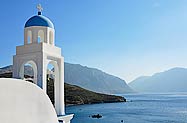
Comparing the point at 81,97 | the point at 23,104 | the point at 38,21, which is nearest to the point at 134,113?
the point at 81,97

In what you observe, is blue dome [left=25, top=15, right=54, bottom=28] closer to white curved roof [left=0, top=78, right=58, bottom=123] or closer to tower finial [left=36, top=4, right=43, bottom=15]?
tower finial [left=36, top=4, right=43, bottom=15]

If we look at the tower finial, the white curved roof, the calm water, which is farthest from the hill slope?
the white curved roof

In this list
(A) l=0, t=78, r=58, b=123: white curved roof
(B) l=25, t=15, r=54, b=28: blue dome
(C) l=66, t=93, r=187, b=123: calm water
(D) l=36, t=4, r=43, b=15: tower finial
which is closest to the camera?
(A) l=0, t=78, r=58, b=123: white curved roof

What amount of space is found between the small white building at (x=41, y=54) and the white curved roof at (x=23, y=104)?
1575mm

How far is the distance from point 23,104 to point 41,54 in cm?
255

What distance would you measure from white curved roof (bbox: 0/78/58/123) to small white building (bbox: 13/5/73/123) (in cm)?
157

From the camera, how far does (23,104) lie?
5117 millimetres

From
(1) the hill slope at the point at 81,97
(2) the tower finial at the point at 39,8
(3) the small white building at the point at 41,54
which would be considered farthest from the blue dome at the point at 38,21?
(1) the hill slope at the point at 81,97

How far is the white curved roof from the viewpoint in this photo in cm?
→ 459

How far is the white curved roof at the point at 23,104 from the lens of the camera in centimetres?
459

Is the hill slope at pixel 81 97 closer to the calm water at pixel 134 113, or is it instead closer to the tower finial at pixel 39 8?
the calm water at pixel 134 113

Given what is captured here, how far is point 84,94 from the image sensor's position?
84.2 metres

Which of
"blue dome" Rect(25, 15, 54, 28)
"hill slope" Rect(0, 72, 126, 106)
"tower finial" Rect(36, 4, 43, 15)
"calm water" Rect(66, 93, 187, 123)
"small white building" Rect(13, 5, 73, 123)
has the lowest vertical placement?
"calm water" Rect(66, 93, 187, 123)

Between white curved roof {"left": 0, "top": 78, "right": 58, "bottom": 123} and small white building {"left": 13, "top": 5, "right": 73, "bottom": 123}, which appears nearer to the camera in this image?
white curved roof {"left": 0, "top": 78, "right": 58, "bottom": 123}
